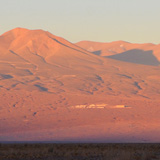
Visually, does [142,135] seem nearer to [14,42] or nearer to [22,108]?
[22,108]

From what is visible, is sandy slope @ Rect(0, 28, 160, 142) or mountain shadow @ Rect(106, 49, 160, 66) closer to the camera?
sandy slope @ Rect(0, 28, 160, 142)

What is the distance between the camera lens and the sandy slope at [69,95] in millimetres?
45062

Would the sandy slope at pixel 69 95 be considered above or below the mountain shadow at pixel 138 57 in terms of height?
below

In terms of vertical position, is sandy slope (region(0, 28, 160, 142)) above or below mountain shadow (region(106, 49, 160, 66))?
below

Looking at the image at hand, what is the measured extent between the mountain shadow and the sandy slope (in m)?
53.9

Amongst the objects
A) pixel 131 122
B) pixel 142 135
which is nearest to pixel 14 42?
pixel 131 122

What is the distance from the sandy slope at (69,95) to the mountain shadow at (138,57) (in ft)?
177

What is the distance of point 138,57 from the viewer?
186m

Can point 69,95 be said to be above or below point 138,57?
below

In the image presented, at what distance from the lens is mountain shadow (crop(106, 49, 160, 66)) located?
576 ft

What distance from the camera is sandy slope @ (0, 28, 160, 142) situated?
45.1 metres

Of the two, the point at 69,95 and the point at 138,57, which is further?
the point at 138,57

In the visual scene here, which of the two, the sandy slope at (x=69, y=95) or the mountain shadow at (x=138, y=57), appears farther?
the mountain shadow at (x=138, y=57)

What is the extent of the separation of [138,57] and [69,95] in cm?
11901
